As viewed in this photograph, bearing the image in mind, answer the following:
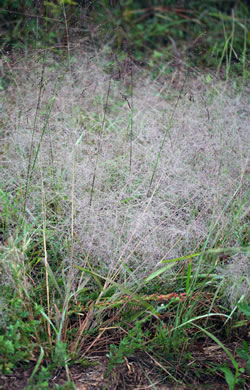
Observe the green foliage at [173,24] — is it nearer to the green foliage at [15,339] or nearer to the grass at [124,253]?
the grass at [124,253]

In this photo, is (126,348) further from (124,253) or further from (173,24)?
(173,24)

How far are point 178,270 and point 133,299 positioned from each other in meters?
0.30

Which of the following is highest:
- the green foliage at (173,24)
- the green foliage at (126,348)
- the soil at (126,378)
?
the green foliage at (173,24)

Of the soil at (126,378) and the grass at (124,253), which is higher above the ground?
the grass at (124,253)

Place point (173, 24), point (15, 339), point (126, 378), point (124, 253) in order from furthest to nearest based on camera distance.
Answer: point (173, 24)
point (124, 253)
point (126, 378)
point (15, 339)

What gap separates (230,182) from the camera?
1.75m

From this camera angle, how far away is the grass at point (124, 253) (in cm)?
125

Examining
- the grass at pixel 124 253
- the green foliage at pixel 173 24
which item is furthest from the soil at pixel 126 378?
the green foliage at pixel 173 24

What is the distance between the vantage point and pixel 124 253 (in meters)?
1.52

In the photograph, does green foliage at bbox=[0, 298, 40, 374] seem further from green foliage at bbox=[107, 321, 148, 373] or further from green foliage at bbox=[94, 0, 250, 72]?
green foliage at bbox=[94, 0, 250, 72]

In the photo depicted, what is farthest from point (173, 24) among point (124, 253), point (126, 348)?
point (126, 348)

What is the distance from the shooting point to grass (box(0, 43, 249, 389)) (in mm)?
1254

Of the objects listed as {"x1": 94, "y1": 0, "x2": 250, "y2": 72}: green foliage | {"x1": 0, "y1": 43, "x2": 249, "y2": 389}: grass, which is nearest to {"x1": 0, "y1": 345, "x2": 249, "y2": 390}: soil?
{"x1": 0, "y1": 43, "x2": 249, "y2": 389}: grass

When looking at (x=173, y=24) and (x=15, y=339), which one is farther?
(x=173, y=24)
